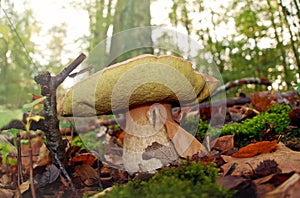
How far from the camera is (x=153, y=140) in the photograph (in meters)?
1.66

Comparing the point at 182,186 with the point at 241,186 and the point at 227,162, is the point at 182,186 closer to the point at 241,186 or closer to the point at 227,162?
the point at 241,186

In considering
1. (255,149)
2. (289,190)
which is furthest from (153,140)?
(289,190)

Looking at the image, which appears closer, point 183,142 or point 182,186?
point 182,186

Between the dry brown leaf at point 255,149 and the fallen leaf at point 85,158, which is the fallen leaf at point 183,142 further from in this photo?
the fallen leaf at point 85,158

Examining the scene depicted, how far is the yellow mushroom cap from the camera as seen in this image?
130 centimetres

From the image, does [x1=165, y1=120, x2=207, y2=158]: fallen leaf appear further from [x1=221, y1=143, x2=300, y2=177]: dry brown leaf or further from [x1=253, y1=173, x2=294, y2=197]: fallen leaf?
[x1=253, y1=173, x2=294, y2=197]: fallen leaf

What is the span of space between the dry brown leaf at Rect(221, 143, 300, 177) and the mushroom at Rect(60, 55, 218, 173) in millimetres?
335

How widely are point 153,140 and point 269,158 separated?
668mm

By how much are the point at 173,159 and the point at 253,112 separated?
1113 millimetres

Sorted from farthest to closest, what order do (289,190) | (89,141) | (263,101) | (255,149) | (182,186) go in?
(89,141)
(263,101)
(255,149)
(182,186)
(289,190)

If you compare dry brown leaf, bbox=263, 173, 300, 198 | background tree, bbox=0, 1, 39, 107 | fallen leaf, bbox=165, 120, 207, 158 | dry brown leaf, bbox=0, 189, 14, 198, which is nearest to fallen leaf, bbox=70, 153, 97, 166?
dry brown leaf, bbox=0, 189, 14, 198

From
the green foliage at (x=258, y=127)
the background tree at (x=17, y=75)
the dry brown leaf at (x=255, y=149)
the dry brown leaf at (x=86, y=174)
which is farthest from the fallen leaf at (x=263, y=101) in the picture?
the background tree at (x=17, y=75)

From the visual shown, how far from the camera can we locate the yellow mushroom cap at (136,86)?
1.30m

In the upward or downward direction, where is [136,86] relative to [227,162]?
upward
